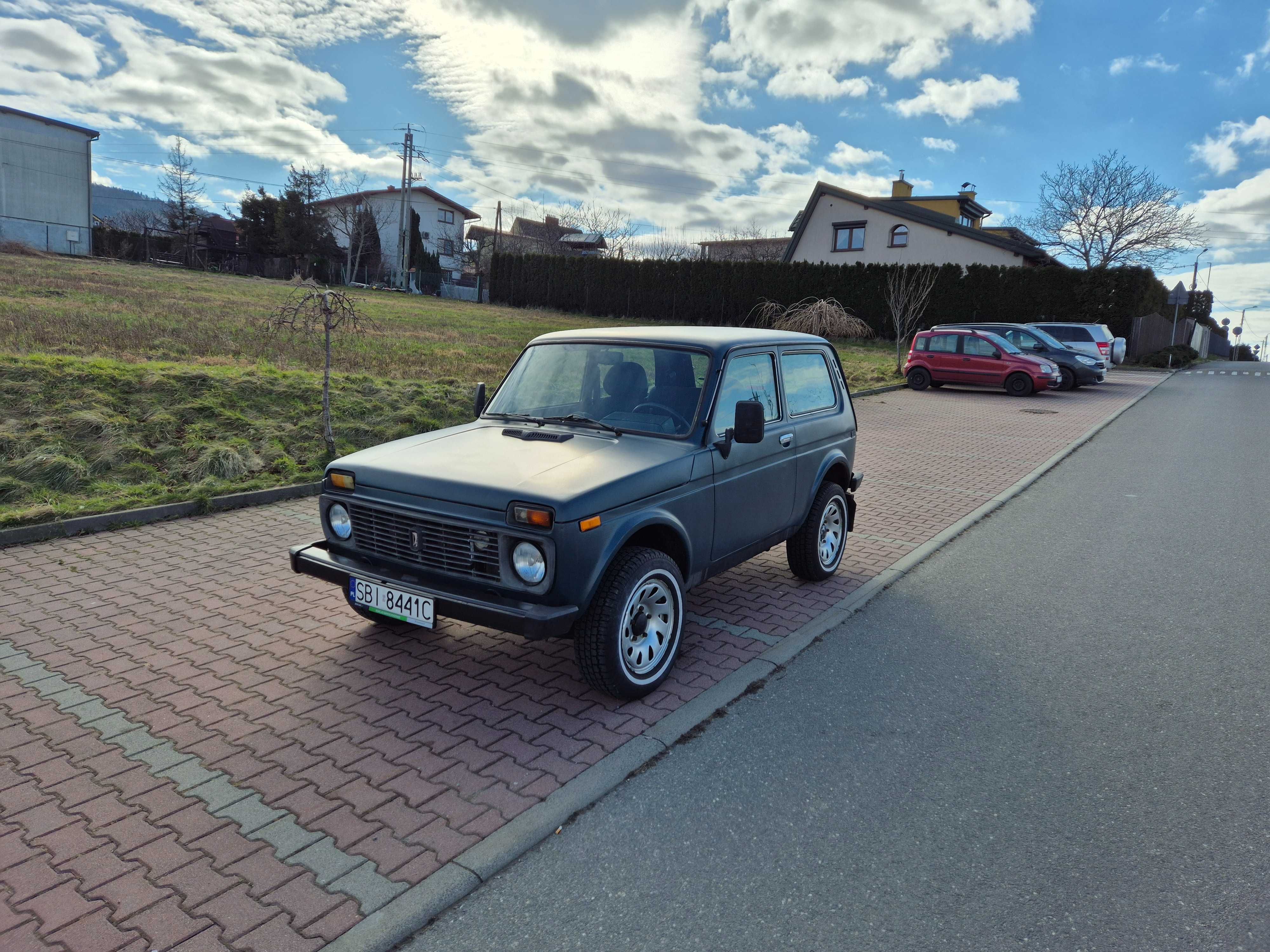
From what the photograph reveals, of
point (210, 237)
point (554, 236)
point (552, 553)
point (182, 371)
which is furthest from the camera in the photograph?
point (554, 236)

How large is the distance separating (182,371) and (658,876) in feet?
32.0

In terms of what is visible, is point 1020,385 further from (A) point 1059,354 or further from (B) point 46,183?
(B) point 46,183

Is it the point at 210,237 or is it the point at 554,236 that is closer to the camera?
the point at 210,237

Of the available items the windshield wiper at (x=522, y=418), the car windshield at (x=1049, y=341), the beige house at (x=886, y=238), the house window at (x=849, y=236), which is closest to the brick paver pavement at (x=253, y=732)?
the windshield wiper at (x=522, y=418)

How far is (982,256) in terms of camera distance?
40.9m

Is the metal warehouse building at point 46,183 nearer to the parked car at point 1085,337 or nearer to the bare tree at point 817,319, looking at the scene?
the bare tree at point 817,319

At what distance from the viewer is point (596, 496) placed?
12.7 feet

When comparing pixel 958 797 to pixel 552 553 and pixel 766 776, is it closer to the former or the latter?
pixel 766 776

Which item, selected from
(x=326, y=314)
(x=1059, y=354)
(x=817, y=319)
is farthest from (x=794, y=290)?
(x=326, y=314)

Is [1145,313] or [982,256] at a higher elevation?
[982,256]

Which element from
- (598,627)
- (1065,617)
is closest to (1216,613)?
(1065,617)

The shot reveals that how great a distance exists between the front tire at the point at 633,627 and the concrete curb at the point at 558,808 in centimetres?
26

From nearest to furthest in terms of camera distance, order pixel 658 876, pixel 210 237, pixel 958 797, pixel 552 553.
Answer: pixel 658 876 → pixel 958 797 → pixel 552 553 → pixel 210 237

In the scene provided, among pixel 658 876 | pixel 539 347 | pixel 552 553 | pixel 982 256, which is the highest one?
pixel 982 256
